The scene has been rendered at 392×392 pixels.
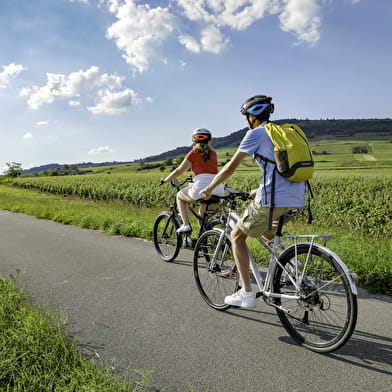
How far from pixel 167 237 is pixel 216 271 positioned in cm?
223

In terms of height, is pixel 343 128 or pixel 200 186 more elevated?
pixel 343 128

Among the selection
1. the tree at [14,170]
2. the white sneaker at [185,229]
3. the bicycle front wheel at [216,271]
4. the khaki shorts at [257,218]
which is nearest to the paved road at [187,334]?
the bicycle front wheel at [216,271]

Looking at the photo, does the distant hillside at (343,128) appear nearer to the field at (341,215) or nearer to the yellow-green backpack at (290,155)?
the field at (341,215)

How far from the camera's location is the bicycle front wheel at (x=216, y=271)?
391 cm

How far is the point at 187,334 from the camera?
329 centimetres

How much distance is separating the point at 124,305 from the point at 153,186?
15.2 m

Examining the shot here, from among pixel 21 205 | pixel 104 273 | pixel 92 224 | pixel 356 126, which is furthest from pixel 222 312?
pixel 356 126

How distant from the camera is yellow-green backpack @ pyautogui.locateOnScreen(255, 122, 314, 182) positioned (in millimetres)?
2896

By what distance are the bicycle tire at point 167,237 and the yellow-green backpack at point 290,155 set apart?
10.5 ft

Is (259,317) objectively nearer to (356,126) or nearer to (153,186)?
(153,186)

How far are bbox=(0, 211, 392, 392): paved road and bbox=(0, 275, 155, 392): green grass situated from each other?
279 mm

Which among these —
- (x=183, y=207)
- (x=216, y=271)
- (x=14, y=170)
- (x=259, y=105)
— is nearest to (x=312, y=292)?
(x=216, y=271)

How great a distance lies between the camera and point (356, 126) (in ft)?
503

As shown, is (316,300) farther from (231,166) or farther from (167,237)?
(167,237)
